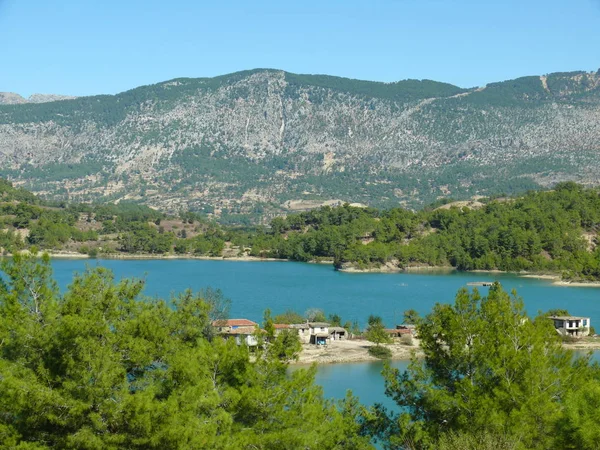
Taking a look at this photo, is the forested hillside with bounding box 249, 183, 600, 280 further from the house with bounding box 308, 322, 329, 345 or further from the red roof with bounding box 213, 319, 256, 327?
the red roof with bounding box 213, 319, 256, 327

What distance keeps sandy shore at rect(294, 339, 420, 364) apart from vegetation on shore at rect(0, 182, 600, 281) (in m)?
41.7

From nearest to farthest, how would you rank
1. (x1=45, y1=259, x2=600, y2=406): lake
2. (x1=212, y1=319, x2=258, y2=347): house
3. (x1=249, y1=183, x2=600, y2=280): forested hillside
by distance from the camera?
(x1=212, y1=319, x2=258, y2=347): house < (x1=45, y1=259, x2=600, y2=406): lake < (x1=249, y1=183, x2=600, y2=280): forested hillside

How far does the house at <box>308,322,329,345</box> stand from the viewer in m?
41.0

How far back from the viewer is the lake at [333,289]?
5203 centimetres

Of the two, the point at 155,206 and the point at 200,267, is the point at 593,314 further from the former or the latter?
the point at 155,206

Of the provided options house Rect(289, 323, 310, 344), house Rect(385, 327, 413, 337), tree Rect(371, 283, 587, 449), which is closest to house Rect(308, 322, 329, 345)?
house Rect(289, 323, 310, 344)

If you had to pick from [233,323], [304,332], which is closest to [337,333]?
[304,332]

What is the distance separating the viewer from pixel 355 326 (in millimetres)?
46438

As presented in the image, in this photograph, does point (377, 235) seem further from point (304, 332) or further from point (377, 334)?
point (304, 332)

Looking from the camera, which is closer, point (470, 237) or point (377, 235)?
point (470, 237)

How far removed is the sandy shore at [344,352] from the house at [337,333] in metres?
1.10

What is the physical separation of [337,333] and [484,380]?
27860mm

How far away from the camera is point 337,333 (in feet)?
141

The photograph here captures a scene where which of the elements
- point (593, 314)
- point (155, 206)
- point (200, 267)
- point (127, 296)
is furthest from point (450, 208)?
point (127, 296)
